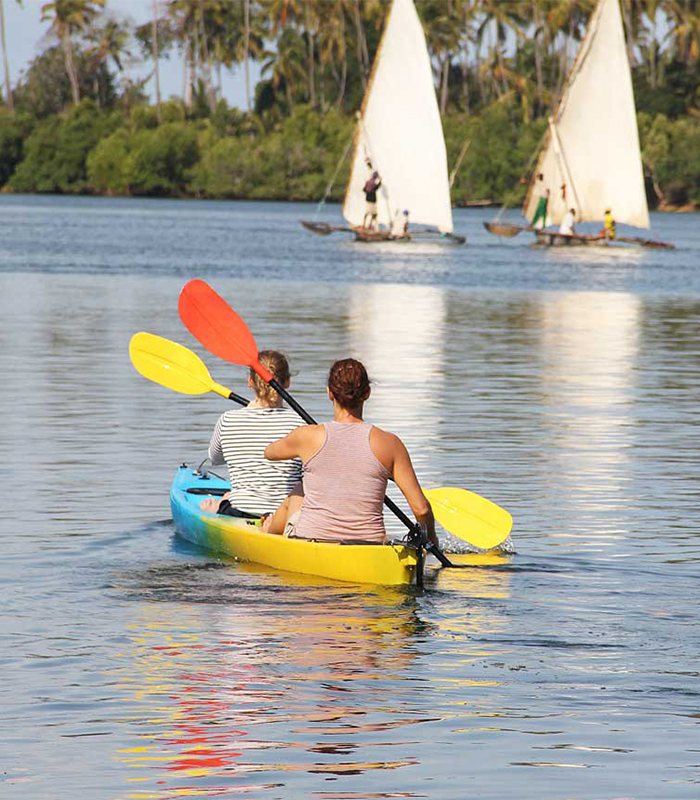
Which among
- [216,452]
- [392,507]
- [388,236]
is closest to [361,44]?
[388,236]

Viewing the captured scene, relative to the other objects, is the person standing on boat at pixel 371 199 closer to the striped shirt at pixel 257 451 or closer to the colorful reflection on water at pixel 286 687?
the striped shirt at pixel 257 451

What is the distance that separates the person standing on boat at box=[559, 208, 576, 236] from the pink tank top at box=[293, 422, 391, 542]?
177ft

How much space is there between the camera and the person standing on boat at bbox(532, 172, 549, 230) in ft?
214

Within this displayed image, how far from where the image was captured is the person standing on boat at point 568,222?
64062 millimetres

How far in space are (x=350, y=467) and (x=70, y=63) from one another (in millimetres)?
132556

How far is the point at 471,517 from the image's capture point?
12.0 meters

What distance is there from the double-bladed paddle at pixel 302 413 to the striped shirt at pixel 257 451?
155 mm

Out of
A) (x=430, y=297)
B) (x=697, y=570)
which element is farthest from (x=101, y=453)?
(x=430, y=297)

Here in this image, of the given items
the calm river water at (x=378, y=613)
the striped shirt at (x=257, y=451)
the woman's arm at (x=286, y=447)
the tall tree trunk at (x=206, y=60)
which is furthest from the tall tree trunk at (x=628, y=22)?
the woman's arm at (x=286, y=447)

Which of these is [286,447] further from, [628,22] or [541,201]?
[628,22]

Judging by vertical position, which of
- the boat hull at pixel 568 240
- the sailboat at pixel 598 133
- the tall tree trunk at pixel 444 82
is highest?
the tall tree trunk at pixel 444 82

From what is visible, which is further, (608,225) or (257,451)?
(608,225)

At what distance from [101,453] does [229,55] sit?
416ft

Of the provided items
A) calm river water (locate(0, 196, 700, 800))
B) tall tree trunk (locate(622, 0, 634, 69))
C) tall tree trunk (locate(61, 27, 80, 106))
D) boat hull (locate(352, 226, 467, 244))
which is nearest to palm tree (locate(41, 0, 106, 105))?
tall tree trunk (locate(61, 27, 80, 106))
